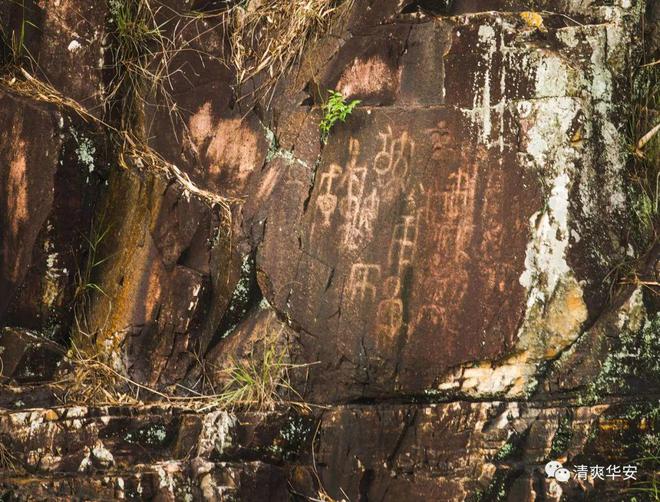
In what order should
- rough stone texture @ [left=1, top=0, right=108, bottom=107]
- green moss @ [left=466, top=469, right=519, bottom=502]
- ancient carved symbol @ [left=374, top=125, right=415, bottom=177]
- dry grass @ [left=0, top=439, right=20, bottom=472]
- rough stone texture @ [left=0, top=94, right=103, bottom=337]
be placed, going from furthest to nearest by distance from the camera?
rough stone texture @ [left=1, top=0, right=108, bottom=107] < rough stone texture @ [left=0, top=94, right=103, bottom=337] < ancient carved symbol @ [left=374, top=125, right=415, bottom=177] < dry grass @ [left=0, top=439, right=20, bottom=472] < green moss @ [left=466, top=469, right=519, bottom=502]

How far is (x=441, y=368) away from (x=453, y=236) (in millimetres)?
561

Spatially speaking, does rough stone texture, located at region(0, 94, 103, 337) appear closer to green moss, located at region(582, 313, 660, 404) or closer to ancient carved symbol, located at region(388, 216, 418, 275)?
ancient carved symbol, located at region(388, 216, 418, 275)

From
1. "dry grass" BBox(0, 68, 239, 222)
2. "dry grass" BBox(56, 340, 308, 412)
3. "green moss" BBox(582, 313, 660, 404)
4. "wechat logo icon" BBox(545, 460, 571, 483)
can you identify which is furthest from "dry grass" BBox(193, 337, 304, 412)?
"green moss" BBox(582, 313, 660, 404)

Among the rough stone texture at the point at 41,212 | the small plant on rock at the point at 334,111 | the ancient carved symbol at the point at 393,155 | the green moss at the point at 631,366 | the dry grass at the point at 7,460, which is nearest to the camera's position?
the green moss at the point at 631,366

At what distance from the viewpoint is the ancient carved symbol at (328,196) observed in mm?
4430

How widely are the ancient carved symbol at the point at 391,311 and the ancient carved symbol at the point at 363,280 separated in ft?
0.19

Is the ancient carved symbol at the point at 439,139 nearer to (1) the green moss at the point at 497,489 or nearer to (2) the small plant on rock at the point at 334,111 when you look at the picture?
(2) the small plant on rock at the point at 334,111

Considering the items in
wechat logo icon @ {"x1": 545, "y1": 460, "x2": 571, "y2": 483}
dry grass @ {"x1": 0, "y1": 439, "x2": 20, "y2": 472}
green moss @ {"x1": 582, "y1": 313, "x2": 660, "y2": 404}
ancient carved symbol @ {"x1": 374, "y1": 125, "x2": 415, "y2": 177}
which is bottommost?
dry grass @ {"x1": 0, "y1": 439, "x2": 20, "y2": 472}

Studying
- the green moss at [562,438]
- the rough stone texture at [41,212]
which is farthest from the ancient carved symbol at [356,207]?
the rough stone texture at [41,212]

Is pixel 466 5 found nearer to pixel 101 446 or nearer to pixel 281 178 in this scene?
pixel 281 178

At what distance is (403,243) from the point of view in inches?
169

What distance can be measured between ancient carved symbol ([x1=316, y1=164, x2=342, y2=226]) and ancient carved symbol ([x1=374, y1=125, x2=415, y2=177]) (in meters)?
0.20

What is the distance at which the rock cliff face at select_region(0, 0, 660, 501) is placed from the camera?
4074 mm

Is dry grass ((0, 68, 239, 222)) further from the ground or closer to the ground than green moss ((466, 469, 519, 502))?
further from the ground
